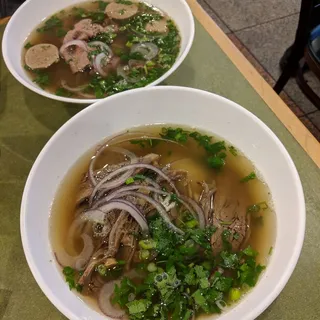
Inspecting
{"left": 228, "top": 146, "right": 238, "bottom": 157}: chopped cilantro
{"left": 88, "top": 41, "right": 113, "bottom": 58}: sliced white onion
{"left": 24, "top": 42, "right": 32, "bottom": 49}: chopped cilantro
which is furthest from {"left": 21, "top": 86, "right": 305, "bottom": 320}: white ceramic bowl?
{"left": 24, "top": 42, "right": 32, "bottom": 49}: chopped cilantro

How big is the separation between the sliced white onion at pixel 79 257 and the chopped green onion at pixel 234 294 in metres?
0.34

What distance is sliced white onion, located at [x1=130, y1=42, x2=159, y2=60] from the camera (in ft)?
4.73

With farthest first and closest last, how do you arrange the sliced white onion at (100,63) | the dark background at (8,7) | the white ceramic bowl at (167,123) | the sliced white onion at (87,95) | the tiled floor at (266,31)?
the tiled floor at (266,31) → the dark background at (8,7) → the sliced white onion at (100,63) → the sliced white onion at (87,95) → the white ceramic bowl at (167,123)

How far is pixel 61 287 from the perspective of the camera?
900mm

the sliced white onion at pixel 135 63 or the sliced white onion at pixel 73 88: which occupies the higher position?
the sliced white onion at pixel 135 63

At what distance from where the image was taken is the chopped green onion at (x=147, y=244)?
0.97 meters

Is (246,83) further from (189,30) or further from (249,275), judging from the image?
(249,275)

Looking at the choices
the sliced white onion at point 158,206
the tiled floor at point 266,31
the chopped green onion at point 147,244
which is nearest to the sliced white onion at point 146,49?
the sliced white onion at point 158,206

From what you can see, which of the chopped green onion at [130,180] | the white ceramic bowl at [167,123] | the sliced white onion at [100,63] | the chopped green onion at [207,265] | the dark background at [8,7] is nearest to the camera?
the white ceramic bowl at [167,123]

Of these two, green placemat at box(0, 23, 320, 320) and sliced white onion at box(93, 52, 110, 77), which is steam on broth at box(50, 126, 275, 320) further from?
sliced white onion at box(93, 52, 110, 77)

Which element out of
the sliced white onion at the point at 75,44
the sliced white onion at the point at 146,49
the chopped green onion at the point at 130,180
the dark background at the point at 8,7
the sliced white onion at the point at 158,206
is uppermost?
the sliced white onion at the point at 75,44

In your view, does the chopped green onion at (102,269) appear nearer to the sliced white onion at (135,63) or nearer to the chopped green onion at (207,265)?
the chopped green onion at (207,265)

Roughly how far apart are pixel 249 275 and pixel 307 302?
181mm

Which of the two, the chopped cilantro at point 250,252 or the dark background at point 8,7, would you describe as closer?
the chopped cilantro at point 250,252
